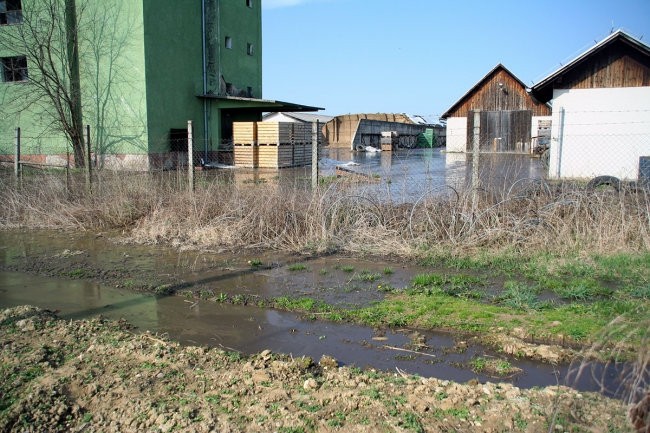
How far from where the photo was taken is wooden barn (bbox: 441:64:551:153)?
128 ft

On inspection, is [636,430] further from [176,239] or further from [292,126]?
[292,126]

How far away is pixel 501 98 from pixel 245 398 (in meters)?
40.4

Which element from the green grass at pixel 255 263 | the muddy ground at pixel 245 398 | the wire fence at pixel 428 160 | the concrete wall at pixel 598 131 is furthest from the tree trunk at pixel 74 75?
the muddy ground at pixel 245 398

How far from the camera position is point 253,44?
33.8 meters

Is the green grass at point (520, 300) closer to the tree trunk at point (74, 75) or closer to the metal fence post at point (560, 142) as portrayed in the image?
the metal fence post at point (560, 142)

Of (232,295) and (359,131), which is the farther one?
(359,131)

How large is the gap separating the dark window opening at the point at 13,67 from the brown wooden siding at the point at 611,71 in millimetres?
24858

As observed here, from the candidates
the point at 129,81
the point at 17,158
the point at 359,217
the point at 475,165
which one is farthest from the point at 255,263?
the point at 129,81

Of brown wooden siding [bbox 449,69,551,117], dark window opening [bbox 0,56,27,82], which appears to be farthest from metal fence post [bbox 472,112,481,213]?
brown wooden siding [bbox 449,69,551,117]

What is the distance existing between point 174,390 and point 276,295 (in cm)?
265

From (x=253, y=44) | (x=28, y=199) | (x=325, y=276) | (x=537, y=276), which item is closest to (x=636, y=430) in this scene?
(x=537, y=276)

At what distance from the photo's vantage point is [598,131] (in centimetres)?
1722

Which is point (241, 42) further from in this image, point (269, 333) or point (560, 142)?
point (269, 333)

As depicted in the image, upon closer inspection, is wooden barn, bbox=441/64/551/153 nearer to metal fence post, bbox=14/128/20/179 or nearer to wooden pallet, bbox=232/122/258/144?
wooden pallet, bbox=232/122/258/144
